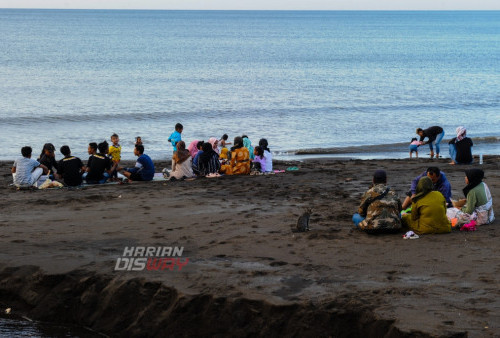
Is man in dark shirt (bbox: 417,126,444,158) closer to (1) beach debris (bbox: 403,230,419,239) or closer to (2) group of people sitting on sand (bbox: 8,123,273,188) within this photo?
(2) group of people sitting on sand (bbox: 8,123,273,188)

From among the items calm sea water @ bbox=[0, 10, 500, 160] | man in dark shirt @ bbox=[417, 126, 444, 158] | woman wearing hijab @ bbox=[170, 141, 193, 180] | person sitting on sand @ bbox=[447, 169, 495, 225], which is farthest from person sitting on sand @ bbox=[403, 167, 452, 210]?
calm sea water @ bbox=[0, 10, 500, 160]

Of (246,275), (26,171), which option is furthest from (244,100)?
(246,275)

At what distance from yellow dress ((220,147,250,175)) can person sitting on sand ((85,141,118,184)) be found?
2.68 metres

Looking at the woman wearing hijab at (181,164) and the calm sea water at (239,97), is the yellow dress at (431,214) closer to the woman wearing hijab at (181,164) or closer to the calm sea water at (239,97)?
the woman wearing hijab at (181,164)

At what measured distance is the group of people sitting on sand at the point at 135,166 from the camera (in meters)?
14.7

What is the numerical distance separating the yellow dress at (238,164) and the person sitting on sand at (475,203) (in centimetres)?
660

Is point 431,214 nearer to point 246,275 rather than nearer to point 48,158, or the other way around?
point 246,275

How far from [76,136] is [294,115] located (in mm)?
12786

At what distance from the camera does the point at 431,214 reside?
32.2 feet

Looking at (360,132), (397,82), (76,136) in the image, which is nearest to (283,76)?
(397,82)

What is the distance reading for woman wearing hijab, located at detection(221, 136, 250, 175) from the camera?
16062mm

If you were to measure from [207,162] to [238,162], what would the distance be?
0.79 metres

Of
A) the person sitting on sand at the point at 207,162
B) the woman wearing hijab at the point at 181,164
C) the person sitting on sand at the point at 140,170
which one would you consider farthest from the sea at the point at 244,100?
the person sitting on sand at the point at 207,162

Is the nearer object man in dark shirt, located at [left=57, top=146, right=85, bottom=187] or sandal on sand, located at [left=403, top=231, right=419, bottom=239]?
sandal on sand, located at [left=403, top=231, right=419, bottom=239]
